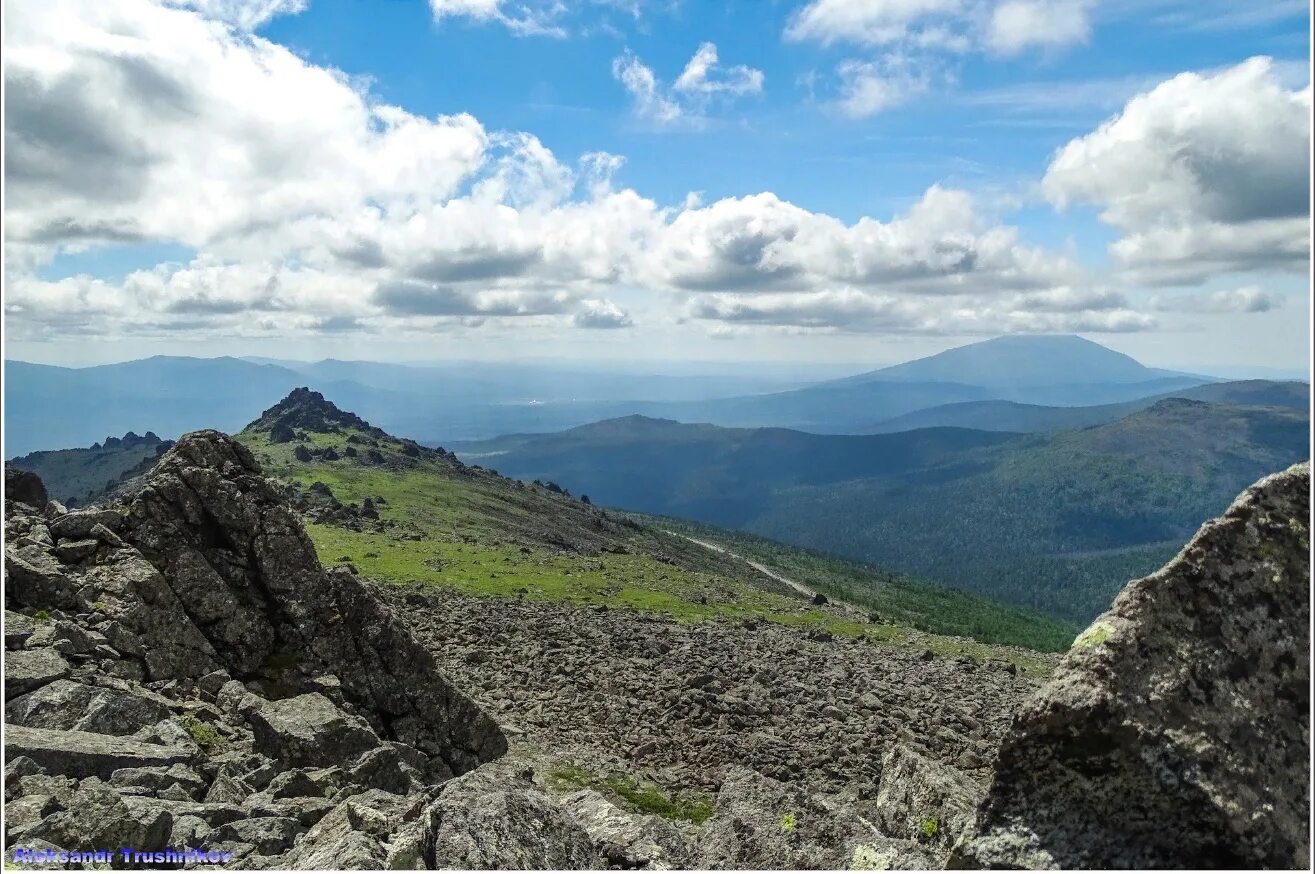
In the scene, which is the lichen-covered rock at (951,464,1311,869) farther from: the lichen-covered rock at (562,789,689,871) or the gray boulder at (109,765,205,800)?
the gray boulder at (109,765,205,800)

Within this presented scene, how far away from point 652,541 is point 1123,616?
17512 cm

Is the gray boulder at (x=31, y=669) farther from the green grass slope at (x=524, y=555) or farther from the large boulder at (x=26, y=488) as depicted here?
the green grass slope at (x=524, y=555)

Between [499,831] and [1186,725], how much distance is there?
887 cm

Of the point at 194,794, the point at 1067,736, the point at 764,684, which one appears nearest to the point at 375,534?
the point at 764,684

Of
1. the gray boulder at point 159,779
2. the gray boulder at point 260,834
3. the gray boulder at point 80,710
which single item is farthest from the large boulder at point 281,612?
the gray boulder at point 260,834

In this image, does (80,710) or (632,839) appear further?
(80,710)

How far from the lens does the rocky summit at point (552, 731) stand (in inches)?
319

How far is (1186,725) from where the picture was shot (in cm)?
800

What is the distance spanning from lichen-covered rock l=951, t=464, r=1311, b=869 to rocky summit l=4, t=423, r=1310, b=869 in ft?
0.08

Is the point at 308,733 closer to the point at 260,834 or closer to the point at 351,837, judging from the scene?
the point at 260,834

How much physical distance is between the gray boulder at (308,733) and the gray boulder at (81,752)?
3.46 metres

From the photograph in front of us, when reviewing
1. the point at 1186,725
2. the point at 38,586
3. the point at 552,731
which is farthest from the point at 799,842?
the point at 38,586

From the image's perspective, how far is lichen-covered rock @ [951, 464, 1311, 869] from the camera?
779cm

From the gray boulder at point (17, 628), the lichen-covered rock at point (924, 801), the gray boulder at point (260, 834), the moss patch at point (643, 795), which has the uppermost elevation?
the gray boulder at point (17, 628)
